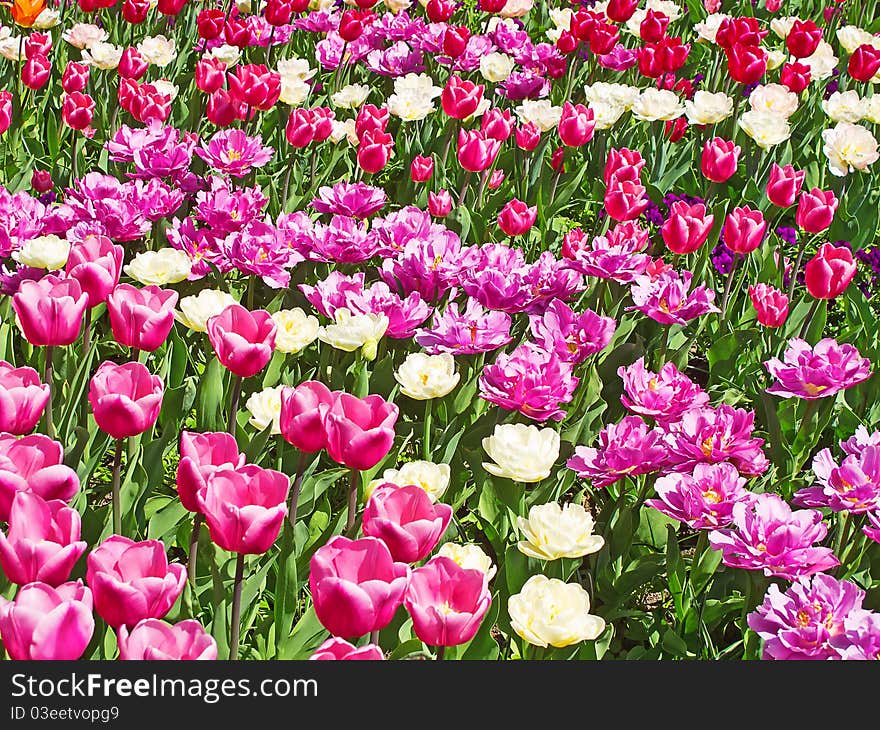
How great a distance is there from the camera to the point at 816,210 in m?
2.84

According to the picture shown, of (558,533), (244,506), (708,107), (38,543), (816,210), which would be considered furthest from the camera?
(708,107)

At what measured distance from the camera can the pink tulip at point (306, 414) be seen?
161 centimetres

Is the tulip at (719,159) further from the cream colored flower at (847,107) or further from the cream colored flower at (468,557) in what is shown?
the cream colored flower at (468,557)

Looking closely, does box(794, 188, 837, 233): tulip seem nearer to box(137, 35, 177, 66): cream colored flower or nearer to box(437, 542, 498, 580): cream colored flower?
box(437, 542, 498, 580): cream colored flower

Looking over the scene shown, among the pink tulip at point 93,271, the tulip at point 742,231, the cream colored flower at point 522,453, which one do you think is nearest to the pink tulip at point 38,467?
the pink tulip at point 93,271

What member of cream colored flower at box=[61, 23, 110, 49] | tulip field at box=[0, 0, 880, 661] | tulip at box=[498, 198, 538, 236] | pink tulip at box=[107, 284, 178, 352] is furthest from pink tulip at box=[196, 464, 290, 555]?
cream colored flower at box=[61, 23, 110, 49]

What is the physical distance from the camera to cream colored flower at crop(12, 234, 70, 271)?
2445 millimetres

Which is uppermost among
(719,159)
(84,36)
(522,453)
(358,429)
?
(358,429)

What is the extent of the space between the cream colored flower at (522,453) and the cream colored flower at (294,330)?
56 cm

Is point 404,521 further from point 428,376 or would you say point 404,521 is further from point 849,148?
point 849,148

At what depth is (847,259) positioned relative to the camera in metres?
2.57

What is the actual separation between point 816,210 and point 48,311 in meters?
1.95

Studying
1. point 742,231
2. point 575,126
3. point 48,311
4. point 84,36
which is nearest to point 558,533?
point 48,311

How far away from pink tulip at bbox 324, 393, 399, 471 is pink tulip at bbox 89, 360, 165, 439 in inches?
11.2
